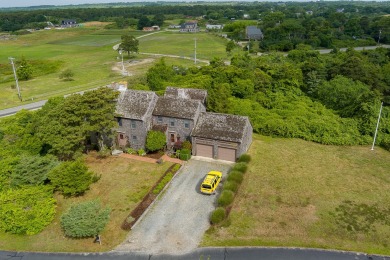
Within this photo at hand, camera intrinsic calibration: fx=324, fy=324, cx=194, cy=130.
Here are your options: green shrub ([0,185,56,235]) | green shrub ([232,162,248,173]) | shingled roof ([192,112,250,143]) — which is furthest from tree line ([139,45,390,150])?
green shrub ([0,185,56,235])

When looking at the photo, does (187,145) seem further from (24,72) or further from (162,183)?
(24,72)

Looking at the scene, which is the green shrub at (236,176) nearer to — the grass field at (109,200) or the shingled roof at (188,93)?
the grass field at (109,200)

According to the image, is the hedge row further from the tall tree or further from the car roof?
the tall tree

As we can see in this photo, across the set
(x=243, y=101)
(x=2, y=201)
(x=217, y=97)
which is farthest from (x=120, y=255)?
(x=243, y=101)

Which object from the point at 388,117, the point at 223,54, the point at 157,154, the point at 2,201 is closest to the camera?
the point at 2,201

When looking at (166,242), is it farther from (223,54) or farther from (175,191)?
(223,54)

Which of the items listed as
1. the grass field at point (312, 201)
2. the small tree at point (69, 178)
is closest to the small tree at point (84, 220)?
the small tree at point (69, 178)

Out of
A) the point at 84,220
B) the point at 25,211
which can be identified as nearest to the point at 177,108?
the point at 84,220
